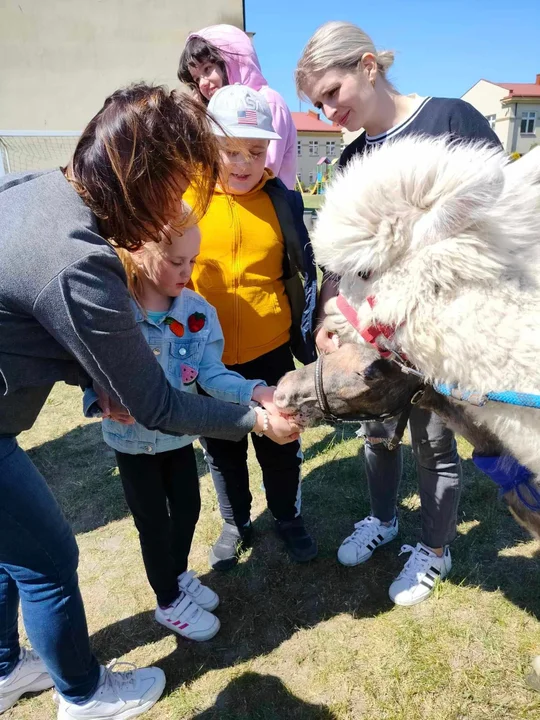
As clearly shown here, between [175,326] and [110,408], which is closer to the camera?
[110,408]

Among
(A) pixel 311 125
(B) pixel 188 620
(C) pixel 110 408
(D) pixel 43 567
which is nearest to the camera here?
(D) pixel 43 567

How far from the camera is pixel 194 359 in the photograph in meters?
2.04

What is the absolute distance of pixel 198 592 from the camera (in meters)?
2.49

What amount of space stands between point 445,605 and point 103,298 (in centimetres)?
228

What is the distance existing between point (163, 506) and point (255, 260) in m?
1.16

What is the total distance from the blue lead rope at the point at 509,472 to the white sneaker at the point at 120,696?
5.38 feet

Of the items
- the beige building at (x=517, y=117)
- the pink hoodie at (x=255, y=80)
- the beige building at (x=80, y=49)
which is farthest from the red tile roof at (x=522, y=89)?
the pink hoodie at (x=255, y=80)

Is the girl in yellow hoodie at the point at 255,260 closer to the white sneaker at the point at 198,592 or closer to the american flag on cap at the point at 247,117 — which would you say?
the american flag on cap at the point at 247,117

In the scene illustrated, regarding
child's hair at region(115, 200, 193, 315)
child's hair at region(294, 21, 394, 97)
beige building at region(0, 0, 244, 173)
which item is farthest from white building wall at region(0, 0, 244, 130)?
child's hair at region(115, 200, 193, 315)

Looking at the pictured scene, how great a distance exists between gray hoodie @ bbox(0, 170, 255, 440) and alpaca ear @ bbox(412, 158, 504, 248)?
2.57ft

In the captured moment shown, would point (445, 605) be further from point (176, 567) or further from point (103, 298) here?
point (103, 298)

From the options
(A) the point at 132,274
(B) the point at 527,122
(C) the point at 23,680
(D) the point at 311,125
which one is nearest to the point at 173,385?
(A) the point at 132,274

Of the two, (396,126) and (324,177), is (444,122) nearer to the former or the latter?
(396,126)

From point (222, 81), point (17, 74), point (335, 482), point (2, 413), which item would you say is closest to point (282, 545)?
point (335, 482)
